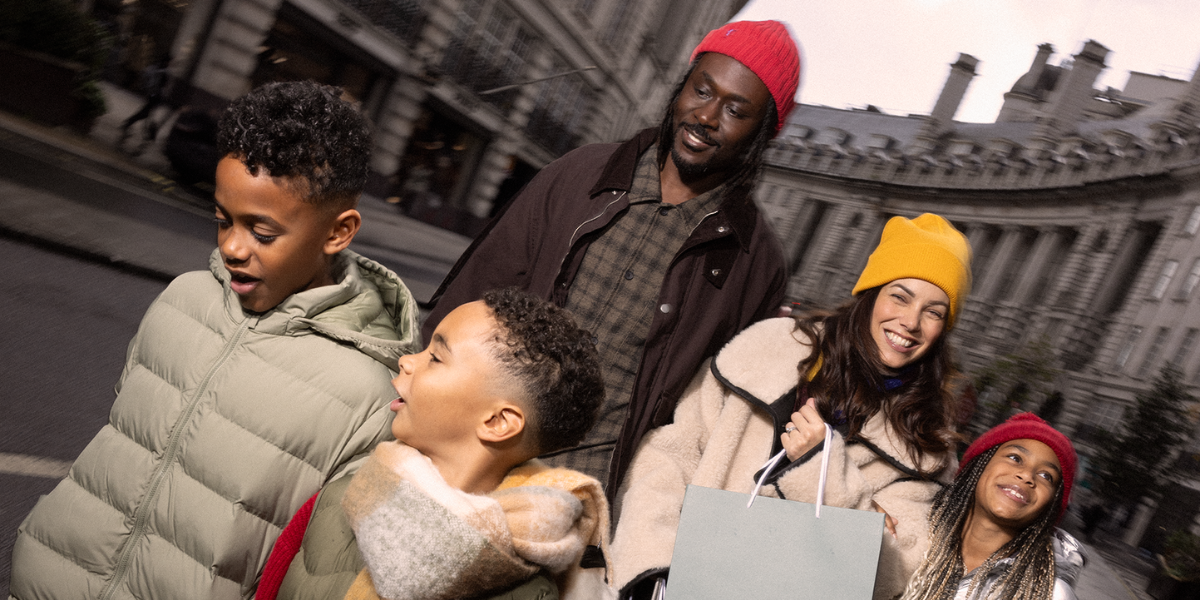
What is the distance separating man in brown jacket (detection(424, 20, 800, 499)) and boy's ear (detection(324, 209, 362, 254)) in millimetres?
430

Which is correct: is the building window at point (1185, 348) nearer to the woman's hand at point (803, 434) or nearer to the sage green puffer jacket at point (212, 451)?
the woman's hand at point (803, 434)

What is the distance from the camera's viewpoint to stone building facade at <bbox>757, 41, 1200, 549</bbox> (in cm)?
430

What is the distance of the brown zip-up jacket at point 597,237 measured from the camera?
1.73m

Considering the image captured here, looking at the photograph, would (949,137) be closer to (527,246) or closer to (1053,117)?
(1053,117)

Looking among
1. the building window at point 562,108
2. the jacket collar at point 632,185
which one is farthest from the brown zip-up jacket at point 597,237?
the building window at point 562,108

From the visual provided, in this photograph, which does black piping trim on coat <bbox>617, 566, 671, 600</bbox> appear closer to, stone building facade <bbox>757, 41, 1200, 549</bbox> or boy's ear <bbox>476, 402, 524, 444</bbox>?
boy's ear <bbox>476, 402, 524, 444</bbox>

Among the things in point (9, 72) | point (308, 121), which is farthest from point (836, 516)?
point (9, 72)

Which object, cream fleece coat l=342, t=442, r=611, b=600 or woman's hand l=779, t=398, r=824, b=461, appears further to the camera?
woman's hand l=779, t=398, r=824, b=461

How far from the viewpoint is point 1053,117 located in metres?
5.00

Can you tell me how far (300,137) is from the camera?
1.14m

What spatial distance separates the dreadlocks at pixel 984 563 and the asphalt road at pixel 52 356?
2306 millimetres

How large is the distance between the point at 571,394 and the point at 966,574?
1386 mm

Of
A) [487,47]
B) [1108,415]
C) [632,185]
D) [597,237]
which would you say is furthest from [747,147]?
[487,47]

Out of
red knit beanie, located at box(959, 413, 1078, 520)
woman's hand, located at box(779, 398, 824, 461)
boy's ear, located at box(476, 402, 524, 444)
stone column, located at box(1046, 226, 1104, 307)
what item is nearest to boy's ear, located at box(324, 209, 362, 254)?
boy's ear, located at box(476, 402, 524, 444)
